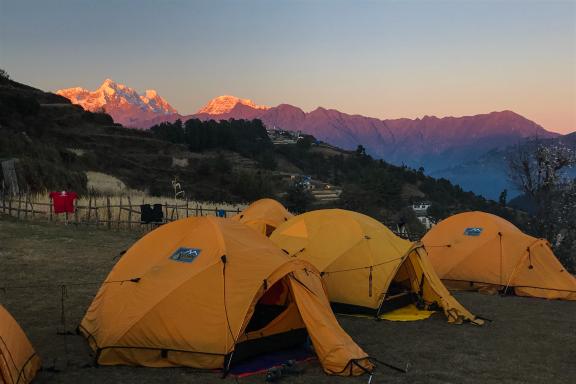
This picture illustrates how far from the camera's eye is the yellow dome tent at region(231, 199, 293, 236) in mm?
19000

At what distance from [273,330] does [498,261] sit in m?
8.28

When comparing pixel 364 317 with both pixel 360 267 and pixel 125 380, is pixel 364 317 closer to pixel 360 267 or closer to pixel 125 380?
pixel 360 267

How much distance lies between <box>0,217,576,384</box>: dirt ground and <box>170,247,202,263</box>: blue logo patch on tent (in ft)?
5.58

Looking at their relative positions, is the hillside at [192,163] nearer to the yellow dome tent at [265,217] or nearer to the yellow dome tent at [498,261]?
the yellow dome tent at [265,217]

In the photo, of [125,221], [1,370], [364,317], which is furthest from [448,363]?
[125,221]

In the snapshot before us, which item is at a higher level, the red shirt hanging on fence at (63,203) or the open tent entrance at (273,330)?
the red shirt hanging on fence at (63,203)

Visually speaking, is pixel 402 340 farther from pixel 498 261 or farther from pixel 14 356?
pixel 14 356

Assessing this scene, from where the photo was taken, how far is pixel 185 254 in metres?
8.86

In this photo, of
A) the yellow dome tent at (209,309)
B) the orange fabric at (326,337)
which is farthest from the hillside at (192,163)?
the orange fabric at (326,337)

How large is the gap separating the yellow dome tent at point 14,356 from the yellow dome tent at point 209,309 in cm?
99

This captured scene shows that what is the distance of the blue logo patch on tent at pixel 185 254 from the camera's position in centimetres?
875

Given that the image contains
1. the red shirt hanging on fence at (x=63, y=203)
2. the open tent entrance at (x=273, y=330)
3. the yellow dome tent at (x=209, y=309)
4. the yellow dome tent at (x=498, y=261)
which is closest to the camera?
the yellow dome tent at (x=209, y=309)

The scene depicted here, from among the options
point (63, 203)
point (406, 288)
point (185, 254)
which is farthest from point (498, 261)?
point (63, 203)

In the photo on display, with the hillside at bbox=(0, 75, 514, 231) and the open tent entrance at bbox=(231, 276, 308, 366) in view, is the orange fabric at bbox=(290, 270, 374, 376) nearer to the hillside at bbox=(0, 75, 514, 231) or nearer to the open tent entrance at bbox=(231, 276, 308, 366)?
the open tent entrance at bbox=(231, 276, 308, 366)
